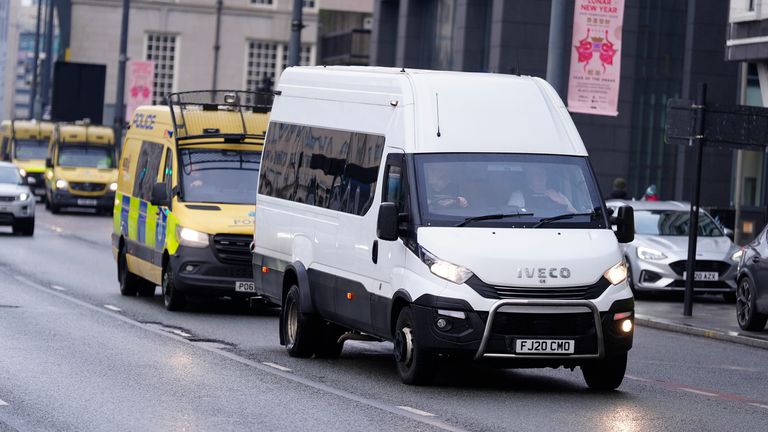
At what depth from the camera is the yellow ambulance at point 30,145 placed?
6038 cm

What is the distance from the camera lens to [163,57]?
90625 mm

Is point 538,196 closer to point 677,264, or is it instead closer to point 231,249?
point 231,249

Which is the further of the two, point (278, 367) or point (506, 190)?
point (278, 367)

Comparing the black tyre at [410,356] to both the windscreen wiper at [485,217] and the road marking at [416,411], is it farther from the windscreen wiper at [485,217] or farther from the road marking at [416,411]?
the road marking at [416,411]

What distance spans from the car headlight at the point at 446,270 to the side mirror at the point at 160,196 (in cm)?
853

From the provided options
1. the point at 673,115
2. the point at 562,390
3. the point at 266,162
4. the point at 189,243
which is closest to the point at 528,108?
the point at 562,390

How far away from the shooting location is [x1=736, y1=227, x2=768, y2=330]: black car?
68.4 ft

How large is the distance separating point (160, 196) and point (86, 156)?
31.8 meters

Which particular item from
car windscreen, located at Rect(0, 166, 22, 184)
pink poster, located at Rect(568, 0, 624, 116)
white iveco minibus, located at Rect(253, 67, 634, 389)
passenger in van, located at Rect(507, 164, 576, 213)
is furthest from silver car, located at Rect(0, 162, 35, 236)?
passenger in van, located at Rect(507, 164, 576, 213)

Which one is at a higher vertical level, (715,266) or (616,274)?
(616,274)

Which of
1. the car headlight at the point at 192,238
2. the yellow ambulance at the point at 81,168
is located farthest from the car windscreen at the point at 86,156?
the car headlight at the point at 192,238

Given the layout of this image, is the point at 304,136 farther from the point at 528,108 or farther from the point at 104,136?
the point at 104,136

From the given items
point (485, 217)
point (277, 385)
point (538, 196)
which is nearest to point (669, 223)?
point (538, 196)

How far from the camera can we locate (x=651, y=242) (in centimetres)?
2706
